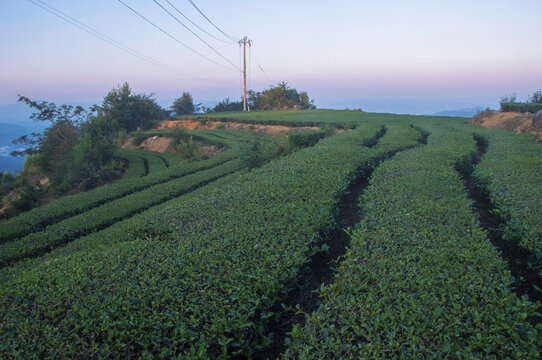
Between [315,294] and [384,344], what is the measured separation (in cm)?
177

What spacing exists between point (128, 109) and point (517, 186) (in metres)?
38.6

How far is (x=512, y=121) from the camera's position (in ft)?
55.3

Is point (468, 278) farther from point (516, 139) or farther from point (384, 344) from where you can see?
point (516, 139)

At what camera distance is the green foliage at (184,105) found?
48312 millimetres

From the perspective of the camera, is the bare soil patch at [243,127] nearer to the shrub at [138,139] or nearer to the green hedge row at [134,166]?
the shrub at [138,139]

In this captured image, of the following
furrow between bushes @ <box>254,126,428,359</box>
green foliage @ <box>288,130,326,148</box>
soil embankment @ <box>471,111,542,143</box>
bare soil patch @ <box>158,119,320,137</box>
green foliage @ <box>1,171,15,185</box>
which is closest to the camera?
furrow between bushes @ <box>254,126,428,359</box>

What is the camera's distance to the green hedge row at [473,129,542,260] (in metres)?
4.34

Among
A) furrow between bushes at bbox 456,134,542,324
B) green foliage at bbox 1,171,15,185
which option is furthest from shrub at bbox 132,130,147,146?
furrow between bushes at bbox 456,134,542,324

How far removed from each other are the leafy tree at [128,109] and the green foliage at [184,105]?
9706mm

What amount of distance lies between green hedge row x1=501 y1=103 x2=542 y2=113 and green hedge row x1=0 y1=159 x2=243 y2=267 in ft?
65.3

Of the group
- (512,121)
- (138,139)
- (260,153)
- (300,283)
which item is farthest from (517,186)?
(138,139)

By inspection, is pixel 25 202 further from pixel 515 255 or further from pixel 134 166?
pixel 515 255

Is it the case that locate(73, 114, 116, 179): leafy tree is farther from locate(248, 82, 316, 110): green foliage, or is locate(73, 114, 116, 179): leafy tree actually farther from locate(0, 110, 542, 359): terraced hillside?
locate(248, 82, 316, 110): green foliage

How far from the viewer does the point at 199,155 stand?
21406 millimetres
